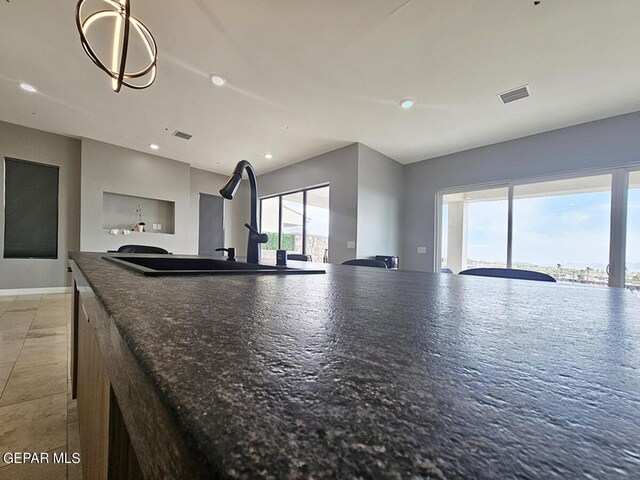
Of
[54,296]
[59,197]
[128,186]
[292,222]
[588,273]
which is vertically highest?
[128,186]

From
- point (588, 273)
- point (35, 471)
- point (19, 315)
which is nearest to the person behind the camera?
point (35, 471)

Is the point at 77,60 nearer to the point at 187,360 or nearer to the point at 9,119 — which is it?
the point at 9,119

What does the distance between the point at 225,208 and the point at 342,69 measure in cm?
508

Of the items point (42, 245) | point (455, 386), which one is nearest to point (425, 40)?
point (455, 386)

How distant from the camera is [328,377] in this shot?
23cm

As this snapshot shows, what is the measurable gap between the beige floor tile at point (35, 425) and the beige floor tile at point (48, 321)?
1.87 metres

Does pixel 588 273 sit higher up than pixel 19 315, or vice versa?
pixel 588 273

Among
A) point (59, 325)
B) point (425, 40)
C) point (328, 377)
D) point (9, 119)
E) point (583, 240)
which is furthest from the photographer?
point (9, 119)

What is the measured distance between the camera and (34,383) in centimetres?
175

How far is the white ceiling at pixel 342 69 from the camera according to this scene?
2.13 metres

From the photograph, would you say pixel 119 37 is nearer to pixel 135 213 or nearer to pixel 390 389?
pixel 390 389

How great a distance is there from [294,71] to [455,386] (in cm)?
322

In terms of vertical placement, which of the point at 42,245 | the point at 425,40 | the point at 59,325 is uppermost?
the point at 425,40

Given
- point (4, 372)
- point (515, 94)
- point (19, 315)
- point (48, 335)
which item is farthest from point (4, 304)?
point (515, 94)
